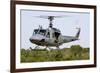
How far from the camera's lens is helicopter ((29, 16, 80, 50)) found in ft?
5.81

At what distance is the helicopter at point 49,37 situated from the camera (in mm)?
1771

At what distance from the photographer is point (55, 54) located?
5.98 ft

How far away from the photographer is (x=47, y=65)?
179cm

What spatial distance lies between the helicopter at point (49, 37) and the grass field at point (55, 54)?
65 millimetres

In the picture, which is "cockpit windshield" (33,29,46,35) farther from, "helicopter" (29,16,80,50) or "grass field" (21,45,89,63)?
"grass field" (21,45,89,63)

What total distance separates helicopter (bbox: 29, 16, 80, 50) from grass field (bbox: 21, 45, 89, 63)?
0.21 ft

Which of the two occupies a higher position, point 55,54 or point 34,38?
point 34,38

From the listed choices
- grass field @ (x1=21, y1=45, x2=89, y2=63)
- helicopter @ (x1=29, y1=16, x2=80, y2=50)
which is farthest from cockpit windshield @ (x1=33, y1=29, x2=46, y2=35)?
grass field @ (x1=21, y1=45, x2=89, y2=63)

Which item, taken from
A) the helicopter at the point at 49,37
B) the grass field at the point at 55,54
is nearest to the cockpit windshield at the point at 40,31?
the helicopter at the point at 49,37

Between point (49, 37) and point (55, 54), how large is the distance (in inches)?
6.7

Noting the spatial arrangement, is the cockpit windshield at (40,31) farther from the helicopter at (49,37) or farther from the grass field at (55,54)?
the grass field at (55,54)

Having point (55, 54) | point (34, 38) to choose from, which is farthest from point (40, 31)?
point (55, 54)

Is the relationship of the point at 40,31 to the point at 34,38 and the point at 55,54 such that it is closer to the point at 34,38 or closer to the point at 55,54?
the point at 34,38

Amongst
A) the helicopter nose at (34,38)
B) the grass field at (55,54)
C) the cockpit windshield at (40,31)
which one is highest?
the cockpit windshield at (40,31)
